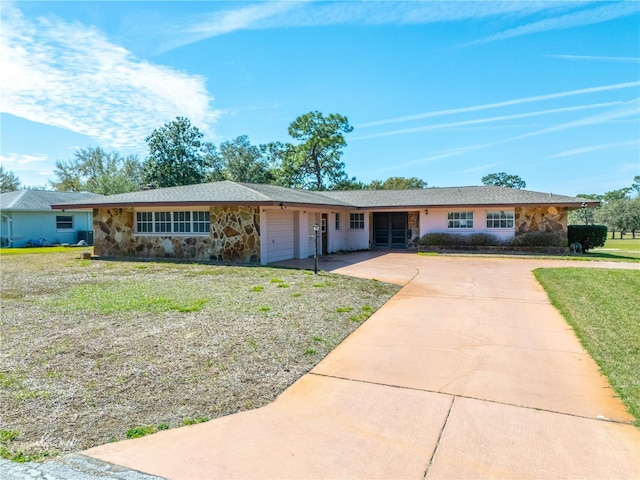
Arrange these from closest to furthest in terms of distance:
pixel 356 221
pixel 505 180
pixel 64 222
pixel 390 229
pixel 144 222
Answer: pixel 144 222, pixel 356 221, pixel 390 229, pixel 64 222, pixel 505 180

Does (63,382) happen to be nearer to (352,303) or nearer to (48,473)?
(48,473)

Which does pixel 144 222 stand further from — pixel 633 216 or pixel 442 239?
pixel 633 216

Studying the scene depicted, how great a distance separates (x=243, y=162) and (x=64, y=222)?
889 inches

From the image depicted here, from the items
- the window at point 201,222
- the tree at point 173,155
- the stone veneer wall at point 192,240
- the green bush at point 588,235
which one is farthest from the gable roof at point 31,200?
the green bush at point 588,235

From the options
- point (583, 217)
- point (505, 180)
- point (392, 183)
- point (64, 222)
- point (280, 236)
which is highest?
point (505, 180)

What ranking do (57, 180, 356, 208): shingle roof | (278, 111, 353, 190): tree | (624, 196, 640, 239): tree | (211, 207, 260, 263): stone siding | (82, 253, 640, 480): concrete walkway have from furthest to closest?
(624, 196, 640, 239): tree < (278, 111, 353, 190): tree < (211, 207, 260, 263): stone siding < (57, 180, 356, 208): shingle roof < (82, 253, 640, 480): concrete walkway

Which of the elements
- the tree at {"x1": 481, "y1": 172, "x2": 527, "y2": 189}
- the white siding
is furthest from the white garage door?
the tree at {"x1": 481, "y1": 172, "x2": 527, "y2": 189}

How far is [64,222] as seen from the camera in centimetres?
2744

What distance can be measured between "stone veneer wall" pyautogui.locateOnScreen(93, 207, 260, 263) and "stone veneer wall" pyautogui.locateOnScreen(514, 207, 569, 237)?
42.9 ft

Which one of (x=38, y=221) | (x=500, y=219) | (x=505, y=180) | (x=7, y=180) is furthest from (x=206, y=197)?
(x=505, y=180)

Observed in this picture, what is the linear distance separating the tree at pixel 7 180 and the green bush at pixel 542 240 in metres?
57.4

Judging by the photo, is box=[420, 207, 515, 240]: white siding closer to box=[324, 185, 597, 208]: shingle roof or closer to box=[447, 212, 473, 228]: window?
box=[447, 212, 473, 228]: window

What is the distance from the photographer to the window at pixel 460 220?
20.5 meters

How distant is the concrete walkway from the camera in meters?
2.83
